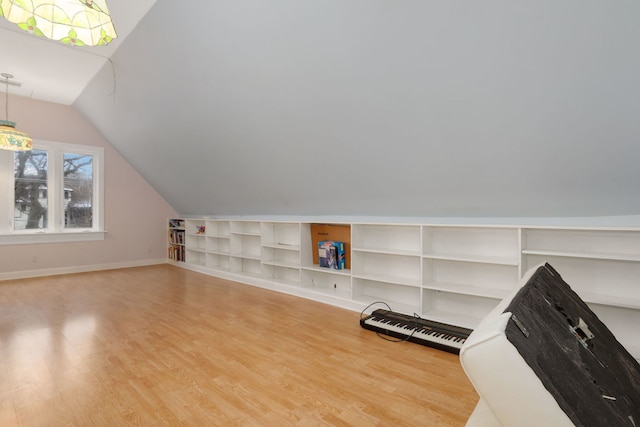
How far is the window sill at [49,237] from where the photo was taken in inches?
210

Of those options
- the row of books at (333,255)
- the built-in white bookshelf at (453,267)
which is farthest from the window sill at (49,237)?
the row of books at (333,255)

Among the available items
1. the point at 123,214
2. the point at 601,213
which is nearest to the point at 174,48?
the point at 601,213

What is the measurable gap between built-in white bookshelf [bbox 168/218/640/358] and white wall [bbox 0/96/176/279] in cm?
264

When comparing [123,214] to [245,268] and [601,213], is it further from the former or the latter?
[601,213]


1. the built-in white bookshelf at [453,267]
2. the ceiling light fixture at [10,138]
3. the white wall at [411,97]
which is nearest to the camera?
the white wall at [411,97]

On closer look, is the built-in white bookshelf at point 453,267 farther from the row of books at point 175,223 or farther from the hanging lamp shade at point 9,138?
the hanging lamp shade at point 9,138

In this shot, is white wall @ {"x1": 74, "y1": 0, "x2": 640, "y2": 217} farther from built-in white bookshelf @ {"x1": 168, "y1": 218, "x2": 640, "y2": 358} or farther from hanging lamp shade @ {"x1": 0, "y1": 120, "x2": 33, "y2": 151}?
hanging lamp shade @ {"x1": 0, "y1": 120, "x2": 33, "y2": 151}

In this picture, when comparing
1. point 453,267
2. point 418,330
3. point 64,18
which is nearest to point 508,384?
point 64,18

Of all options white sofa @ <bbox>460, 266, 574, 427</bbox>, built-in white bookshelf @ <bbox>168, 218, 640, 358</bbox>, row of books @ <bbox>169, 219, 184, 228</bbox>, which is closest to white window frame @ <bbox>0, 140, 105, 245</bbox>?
row of books @ <bbox>169, 219, 184, 228</bbox>

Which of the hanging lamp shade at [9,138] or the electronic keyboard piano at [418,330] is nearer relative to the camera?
the electronic keyboard piano at [418,330]

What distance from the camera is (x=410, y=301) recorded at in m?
3.64

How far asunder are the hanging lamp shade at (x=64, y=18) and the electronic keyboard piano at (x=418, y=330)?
2.86m

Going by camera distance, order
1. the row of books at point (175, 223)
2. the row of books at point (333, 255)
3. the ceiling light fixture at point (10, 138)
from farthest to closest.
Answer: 1. the row of books at point (175, 223)
2. the row of books at point (333, 255)
3. the ceiling light fixture at point (10, 138)

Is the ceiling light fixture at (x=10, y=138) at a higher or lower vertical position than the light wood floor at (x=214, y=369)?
higher
